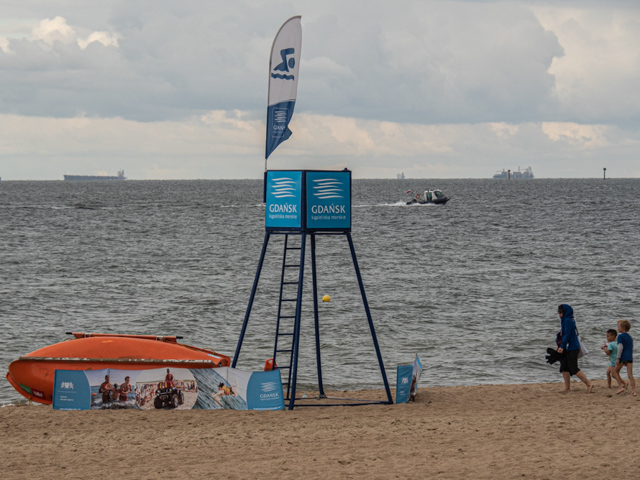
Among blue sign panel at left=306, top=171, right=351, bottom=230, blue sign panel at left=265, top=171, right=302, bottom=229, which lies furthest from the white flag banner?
blue sign panel at left=306, top=171, right=351, bottom=230

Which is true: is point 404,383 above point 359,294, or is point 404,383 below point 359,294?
above

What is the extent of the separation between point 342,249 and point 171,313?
2675 cm

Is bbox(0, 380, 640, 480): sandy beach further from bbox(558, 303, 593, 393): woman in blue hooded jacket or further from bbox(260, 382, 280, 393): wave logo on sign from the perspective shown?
bbox(558, 303, 593, 393): woman in blue hooded jacket

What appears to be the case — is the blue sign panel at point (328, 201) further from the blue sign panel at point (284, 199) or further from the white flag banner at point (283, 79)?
the white flag banner at point (283, 79)

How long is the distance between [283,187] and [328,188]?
0.81 meters

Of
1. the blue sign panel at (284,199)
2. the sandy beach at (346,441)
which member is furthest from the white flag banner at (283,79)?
the sandy beach at (346,441)

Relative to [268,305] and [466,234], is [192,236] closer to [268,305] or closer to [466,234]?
[466,234]

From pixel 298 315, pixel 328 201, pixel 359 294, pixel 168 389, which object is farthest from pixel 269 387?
pixel 359 294

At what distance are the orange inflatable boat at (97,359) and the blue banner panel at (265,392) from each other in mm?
1308

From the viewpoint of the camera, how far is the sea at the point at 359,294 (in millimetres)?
20719

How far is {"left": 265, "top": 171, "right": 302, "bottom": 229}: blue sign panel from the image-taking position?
44.6 feet

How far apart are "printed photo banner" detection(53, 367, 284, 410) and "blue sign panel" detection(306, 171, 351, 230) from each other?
280 centimetres

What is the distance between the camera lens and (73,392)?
1359 cm

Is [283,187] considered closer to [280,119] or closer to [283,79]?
[280,119]
